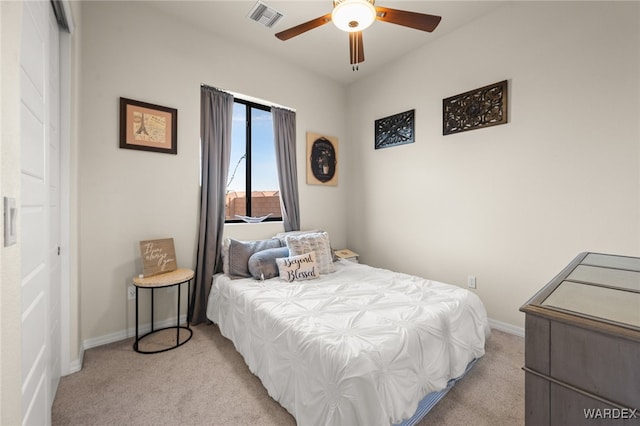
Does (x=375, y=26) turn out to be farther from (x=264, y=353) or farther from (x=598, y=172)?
(x=264, y=353)

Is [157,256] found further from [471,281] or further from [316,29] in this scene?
[471,281]

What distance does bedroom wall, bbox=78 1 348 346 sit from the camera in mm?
2197

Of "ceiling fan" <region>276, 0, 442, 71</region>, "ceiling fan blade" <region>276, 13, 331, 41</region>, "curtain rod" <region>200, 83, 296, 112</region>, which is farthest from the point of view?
"curtain rod" <region>200, 83, 296, 112</region>

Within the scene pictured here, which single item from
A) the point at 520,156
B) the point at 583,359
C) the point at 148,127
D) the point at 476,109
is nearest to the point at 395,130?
the point at 476,109

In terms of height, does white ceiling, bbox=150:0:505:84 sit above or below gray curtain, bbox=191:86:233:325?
above

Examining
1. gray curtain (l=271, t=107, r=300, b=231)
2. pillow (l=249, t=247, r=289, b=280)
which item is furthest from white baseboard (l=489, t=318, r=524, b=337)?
gray curtain (l=271, t=107, r=300, b=231)

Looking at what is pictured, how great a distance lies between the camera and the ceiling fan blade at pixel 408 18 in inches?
66.6

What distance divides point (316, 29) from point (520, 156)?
7.60 ft

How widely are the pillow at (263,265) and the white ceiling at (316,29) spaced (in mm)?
2282

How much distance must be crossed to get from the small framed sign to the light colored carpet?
65cm

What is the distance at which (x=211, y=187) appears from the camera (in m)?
2.76

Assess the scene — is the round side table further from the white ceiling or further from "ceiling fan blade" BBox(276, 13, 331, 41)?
the white ceiling

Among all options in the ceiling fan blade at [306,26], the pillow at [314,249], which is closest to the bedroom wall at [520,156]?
the pillow at [314,249]

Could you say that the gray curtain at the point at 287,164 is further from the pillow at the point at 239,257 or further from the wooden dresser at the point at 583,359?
the wooden dresser at the point at 583,359
